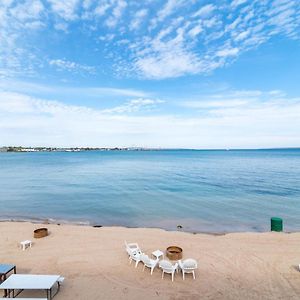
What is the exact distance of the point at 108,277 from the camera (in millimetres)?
9391

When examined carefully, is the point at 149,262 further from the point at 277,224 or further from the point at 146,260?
the point at 277,224

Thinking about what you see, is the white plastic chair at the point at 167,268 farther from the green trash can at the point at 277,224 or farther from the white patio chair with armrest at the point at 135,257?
the green trash can at the point at 277,224

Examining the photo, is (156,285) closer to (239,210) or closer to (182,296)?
(182,296)

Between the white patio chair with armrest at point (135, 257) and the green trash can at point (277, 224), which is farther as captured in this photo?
the green trash can at point (277, 224)

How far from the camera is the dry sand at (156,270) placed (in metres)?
8.45

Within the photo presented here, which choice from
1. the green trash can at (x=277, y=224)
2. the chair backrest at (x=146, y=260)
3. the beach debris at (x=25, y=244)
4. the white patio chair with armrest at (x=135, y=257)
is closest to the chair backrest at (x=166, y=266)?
the chair backrest at (x=146, y=260)

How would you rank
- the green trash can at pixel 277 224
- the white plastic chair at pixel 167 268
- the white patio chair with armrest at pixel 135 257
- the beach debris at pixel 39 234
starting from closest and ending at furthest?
the white plastic chair at pixel 167 268 < the white patio chair with armrest at pixel 135 257 < the beach debris at pixel 39 234 < the green trash can at pixel 277 224

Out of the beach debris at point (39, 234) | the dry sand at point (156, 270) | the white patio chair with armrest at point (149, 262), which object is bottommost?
the dry sand at point (156, 270)

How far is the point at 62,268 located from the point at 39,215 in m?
12.4

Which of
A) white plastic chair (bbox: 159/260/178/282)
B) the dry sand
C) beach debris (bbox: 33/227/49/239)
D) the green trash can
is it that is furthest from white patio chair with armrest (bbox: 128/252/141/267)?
the green trash can

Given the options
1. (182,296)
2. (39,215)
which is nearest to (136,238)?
(182,296)

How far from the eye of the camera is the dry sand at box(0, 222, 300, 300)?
8453 millimetres

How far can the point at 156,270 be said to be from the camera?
995 cm

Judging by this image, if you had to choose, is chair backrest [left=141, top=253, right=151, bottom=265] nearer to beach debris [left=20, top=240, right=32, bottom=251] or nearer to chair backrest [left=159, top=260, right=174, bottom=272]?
chair backrest [left=159, top=260, right=174, bottom=272]
